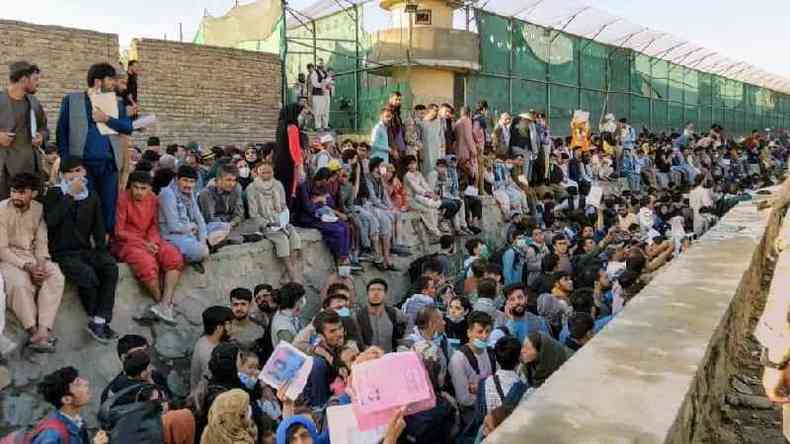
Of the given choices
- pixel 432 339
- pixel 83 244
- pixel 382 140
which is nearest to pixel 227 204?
pixel 83 244

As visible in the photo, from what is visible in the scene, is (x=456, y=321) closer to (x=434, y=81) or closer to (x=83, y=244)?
(x=83, y=244)

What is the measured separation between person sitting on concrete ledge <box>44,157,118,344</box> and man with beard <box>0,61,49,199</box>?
0.48m

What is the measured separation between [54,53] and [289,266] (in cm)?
665

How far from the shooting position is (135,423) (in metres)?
3.51

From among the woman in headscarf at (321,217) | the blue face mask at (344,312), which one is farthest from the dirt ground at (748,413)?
the woman in headscarf at (321,217)

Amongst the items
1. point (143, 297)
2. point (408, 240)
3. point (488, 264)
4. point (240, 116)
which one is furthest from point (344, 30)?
point (143, 297)

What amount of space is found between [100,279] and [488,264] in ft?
Answer: 12.4

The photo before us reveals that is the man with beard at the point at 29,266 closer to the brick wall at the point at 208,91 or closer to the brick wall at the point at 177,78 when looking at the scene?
the brick wall at the point at 177,78

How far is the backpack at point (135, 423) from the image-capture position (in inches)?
136

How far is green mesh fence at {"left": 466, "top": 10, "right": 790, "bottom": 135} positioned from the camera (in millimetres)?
17766

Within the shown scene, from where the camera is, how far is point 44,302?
478 centimetres

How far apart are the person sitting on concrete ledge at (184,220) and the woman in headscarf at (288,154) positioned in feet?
5.39

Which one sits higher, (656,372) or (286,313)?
(656,372)

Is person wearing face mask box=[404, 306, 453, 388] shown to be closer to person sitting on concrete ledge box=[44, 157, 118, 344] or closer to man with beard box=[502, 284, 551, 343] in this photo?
man with beard box=[502, 284, 551, 343]
